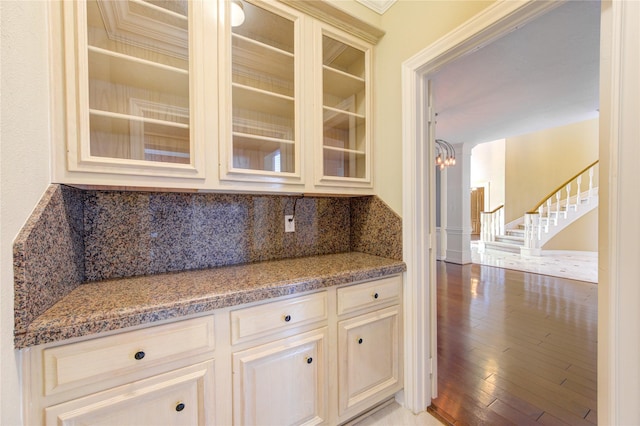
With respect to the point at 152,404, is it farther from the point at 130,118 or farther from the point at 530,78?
the point at 530,78

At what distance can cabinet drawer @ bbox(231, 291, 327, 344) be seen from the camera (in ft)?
3.53

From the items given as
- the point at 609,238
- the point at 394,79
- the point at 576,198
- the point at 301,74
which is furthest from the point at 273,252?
the point at 576,198

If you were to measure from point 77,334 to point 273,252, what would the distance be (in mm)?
1023

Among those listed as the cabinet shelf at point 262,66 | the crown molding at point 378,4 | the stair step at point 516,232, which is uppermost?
the crown molding at point 378,4

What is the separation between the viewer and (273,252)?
1.71 meters

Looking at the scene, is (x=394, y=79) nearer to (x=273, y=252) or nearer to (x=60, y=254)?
(x=273, y=252)

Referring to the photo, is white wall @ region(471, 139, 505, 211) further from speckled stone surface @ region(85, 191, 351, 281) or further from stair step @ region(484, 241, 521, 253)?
speckled stone surface @ region(85, 191, 351, 281)

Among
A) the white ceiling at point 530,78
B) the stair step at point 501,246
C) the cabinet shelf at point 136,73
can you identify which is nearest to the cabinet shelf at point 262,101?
the cabinet shelf at point 136,73

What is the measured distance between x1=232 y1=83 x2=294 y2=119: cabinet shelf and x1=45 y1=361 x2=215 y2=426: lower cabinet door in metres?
1.24

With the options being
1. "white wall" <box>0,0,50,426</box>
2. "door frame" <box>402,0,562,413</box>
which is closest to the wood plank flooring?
"door frame" <box>402,0,562,413</box>

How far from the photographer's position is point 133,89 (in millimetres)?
1191

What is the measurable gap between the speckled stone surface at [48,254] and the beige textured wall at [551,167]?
333 inches

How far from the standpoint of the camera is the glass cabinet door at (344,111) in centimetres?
161

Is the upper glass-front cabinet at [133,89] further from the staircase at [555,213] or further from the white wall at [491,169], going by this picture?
the white wall at [491,169]
